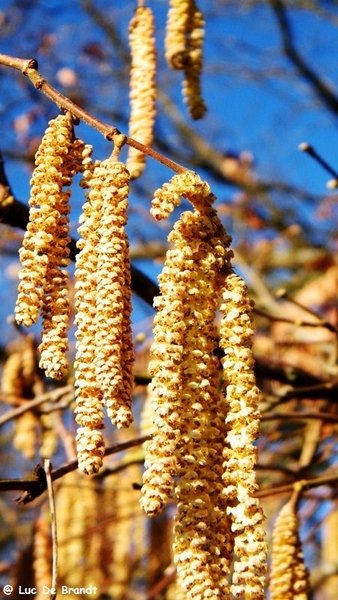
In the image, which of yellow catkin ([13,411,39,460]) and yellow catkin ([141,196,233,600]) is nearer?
yellow catkin ([141,196,233,600])

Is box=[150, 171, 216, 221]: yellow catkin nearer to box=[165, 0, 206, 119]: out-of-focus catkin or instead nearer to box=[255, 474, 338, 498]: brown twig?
box=[165, 0, 206, 119]: out-of-focus catkin

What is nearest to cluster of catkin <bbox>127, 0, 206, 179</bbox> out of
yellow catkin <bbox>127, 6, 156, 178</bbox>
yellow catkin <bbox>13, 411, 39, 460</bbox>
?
yellow catkin <bbox>127, 6, 156, 178</bbox>

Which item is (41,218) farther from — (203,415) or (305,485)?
(305,485)

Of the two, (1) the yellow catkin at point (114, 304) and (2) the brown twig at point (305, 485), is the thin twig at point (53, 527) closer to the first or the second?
(1) the yellow catkin at point (114, 304)

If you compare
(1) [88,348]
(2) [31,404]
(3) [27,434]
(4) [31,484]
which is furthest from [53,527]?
(3) [27,434]

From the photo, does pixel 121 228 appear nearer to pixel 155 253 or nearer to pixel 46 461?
pixel 46 461

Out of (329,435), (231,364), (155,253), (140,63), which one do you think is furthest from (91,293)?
(155,253)
